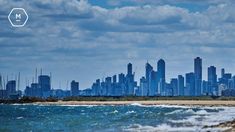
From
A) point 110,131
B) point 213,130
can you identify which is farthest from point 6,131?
point 213,130

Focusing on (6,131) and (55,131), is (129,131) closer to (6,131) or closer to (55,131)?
(55,131)

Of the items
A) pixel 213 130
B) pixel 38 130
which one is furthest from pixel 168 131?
pixel 38 130

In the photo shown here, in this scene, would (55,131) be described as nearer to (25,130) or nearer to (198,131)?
(25,130)

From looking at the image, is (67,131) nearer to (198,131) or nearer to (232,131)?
(198,131)

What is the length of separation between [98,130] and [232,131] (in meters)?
16.3

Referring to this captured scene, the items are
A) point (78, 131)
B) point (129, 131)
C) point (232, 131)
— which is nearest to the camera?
point (232, 131)

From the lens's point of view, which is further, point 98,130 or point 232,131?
point 98,130

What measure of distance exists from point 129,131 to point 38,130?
36.1ft

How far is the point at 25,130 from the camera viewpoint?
63.6 meters

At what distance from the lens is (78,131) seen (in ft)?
198

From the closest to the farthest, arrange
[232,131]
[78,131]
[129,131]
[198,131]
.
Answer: [232,131]
[198,131]
[129,131]
[78,131]

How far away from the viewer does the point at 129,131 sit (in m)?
56.6

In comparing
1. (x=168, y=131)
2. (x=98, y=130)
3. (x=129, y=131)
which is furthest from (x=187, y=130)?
(x=98, y=130)

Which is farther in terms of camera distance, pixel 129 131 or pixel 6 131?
pixel 6 131
